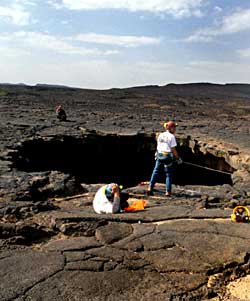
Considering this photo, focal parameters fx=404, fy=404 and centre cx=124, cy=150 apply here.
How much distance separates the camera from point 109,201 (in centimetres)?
679

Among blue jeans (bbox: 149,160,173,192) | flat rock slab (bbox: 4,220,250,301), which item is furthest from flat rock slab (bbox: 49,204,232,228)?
blue jeans (bbox: 149,160,173,192)

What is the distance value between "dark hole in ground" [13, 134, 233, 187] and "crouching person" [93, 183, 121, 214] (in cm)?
685

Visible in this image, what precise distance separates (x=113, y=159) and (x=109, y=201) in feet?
31.3

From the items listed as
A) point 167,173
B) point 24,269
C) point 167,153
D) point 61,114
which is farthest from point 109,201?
point 61,114

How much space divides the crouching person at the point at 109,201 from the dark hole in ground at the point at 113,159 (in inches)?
270

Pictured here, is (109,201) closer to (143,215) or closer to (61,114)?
(143,215)

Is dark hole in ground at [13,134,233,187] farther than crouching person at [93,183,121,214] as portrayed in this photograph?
Yes

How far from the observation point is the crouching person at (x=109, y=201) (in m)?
6.76

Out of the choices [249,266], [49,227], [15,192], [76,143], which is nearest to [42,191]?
[15,192]

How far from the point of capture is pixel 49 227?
19.7 feet

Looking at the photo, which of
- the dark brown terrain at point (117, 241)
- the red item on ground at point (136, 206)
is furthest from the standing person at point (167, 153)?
the red item on ground at point (136, 206)

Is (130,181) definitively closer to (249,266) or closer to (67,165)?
(67,165)

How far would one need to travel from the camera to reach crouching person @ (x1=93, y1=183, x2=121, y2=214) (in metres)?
6.76

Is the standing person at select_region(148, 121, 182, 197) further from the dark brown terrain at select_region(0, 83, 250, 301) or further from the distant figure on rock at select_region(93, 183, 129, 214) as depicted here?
the distant figure on rock at select_region(93, 183, 129, 214)
